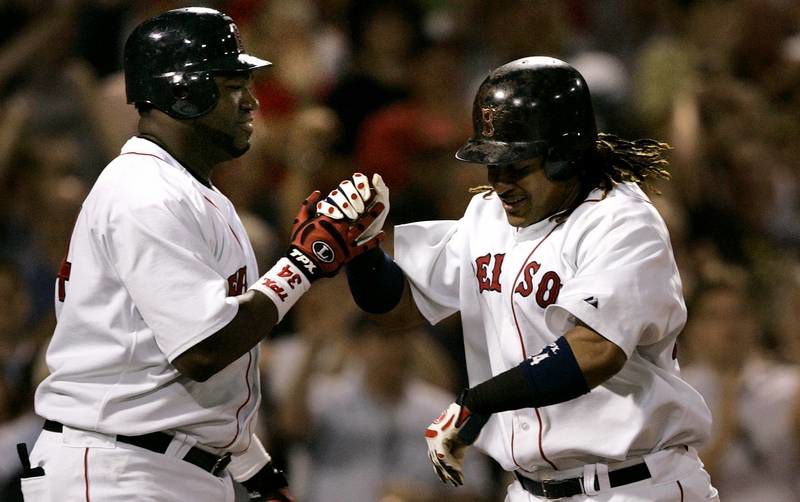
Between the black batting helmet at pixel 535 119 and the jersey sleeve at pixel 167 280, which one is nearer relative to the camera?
the jersey sleeve at pixel 167 280

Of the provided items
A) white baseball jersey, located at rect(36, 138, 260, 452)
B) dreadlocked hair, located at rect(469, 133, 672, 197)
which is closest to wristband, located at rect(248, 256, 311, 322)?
white baseball jersey, located at rect(36, 138, 260, 452)

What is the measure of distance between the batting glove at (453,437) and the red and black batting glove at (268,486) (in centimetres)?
75

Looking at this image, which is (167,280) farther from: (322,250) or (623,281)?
(623,281)

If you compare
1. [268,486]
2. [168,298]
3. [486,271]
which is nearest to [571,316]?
[486,271]

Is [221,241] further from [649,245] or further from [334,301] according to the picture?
[334,301]

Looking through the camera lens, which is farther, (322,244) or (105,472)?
(322,244)

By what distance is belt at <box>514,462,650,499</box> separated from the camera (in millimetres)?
4039

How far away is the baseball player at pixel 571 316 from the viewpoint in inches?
152

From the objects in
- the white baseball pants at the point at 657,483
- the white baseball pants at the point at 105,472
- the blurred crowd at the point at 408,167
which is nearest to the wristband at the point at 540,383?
the white baseball pants at the point at 657,483

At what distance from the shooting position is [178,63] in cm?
416

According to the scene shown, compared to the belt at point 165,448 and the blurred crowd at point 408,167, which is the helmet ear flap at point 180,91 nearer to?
the belt at point 165,448

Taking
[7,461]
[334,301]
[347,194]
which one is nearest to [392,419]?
[334,301]

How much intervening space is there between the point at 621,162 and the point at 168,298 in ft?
5.00

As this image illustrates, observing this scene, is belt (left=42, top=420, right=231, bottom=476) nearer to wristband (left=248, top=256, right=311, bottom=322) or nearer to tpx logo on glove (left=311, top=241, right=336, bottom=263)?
wristband (left=248, top=256, right=311, bottom=322)
